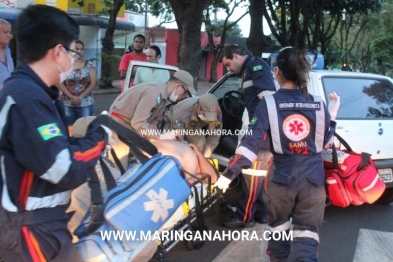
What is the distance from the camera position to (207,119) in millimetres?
4980

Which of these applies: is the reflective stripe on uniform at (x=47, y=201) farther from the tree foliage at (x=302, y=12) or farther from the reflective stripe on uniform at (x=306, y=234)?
the tree foliage at (x=302, y=12)

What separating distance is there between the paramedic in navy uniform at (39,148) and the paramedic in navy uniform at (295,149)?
4.66 ft

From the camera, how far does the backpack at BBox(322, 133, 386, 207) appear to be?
3408mm

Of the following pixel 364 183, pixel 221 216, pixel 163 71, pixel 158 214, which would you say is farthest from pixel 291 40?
pixel 158 214

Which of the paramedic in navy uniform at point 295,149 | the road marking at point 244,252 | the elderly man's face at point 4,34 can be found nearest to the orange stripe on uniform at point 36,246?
the paramedic in navy uniform at point 295,149

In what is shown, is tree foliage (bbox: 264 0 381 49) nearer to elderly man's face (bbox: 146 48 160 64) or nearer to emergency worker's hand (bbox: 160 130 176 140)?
elderly man's face (bbox: 146 48 160 64)

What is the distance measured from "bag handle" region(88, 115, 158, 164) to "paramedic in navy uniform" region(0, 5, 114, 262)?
109 millimetres

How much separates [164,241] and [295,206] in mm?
1041

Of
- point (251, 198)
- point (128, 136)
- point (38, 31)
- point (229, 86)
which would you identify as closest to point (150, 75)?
point (229, 86)

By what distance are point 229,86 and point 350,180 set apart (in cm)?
313

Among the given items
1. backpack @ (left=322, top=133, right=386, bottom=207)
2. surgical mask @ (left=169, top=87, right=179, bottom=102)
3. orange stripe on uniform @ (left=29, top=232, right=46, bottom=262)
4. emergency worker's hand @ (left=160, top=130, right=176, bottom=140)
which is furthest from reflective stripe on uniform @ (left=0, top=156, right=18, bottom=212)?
surgical mask @ (left=169, top=87, right=179, bottom=102)

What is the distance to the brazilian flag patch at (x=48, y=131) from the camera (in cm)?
180

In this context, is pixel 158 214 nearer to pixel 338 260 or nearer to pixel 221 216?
pixel 338 260

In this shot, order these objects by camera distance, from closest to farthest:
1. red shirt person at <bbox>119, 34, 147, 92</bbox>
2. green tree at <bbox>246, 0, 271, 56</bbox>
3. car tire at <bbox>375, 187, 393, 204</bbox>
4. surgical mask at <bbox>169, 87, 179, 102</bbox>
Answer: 1. surgical mask at <bbox>169, 87, 179, 102</bbox>
2. car tire at <bbox>375, 187, 393, 204</bbox>
3. red shirt person at <bbox>119, 34, 147, 92</bbox>
4. green tree at <bbox>246, 0, 271, 56</bbox>
